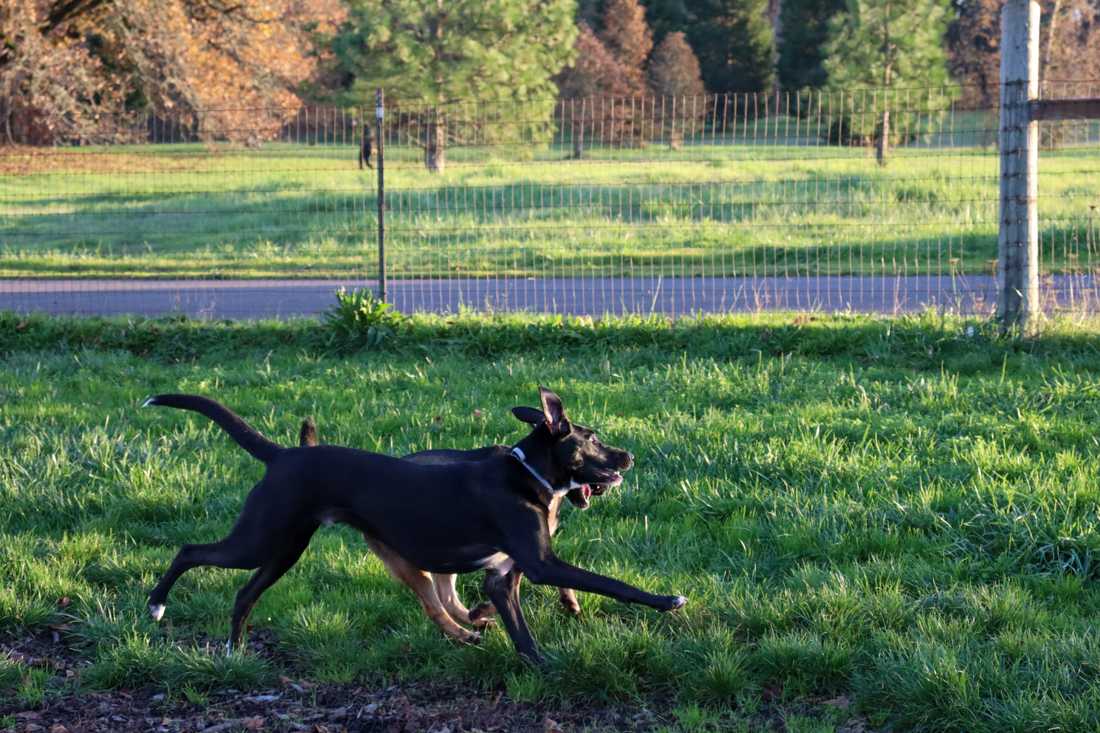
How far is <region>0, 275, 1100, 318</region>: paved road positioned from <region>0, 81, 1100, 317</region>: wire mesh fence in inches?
2.2

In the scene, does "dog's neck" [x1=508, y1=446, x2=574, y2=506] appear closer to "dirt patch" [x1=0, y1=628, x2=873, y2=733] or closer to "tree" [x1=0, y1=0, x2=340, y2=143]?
"dirt patch" [x1=0, y1=628, x2=873, y2=733]

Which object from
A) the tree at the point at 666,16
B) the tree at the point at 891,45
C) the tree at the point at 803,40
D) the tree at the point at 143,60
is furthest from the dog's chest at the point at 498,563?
the tree at the point at 666,16

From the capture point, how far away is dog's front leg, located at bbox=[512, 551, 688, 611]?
4203 millimetres

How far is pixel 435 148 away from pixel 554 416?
12.4m

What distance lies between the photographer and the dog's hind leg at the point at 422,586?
4.64 metres

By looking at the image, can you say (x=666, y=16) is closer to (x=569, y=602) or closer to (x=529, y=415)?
(x=529, y=415)

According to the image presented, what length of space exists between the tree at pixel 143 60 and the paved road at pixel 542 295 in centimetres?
222

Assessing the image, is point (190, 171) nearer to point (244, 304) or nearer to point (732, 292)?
point (244, 304)

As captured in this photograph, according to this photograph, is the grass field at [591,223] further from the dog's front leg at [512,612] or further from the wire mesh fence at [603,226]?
the dog's front leg at [512,612]

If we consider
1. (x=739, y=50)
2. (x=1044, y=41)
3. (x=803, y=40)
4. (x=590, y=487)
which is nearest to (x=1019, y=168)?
(x=590, y=487)

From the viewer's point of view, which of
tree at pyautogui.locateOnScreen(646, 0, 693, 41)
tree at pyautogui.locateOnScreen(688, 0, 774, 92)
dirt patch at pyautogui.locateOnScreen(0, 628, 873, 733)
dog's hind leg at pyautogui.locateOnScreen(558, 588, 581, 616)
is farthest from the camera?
tree at pyautogui.locateOnScreen(646, 0, 693, 41)

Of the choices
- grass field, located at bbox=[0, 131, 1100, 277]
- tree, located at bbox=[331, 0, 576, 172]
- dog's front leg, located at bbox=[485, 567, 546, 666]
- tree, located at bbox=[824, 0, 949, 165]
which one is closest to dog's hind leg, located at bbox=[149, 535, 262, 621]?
dog's front leg, located at bbox=[485, 567, 546, 666]

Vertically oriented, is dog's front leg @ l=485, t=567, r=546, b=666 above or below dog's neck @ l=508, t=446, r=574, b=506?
below

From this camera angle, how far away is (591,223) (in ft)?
52.0
